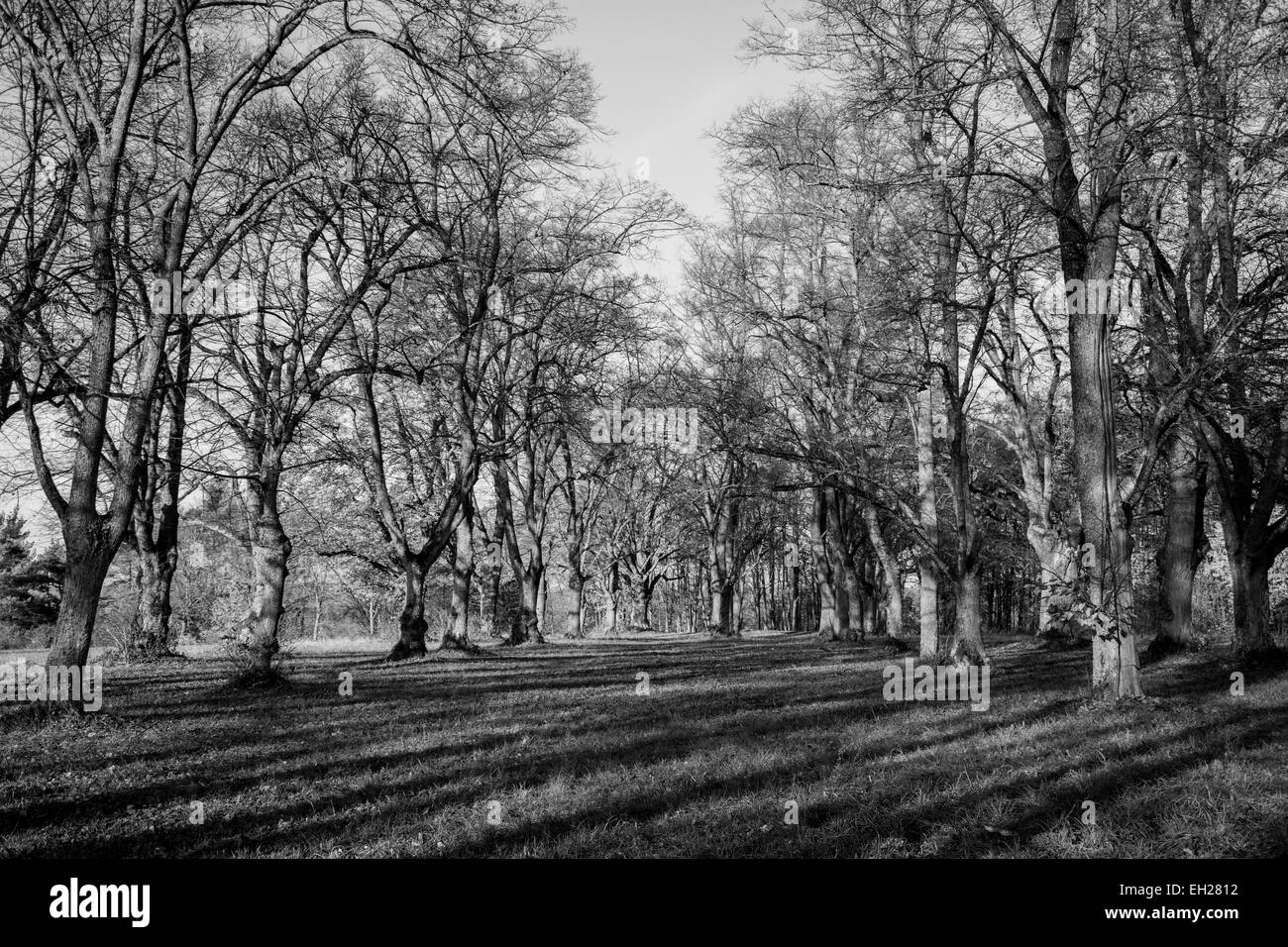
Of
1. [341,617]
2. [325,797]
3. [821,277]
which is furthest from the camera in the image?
[341,617]

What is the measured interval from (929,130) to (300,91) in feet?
35.3

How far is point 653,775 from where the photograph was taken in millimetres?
6684

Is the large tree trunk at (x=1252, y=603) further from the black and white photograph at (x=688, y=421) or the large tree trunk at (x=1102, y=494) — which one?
the large tree trunk at (x=1102, y=494)

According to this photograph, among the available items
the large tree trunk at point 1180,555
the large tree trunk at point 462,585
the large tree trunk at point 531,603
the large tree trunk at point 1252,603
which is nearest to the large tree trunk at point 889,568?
the large tree trunk at point 1180,555

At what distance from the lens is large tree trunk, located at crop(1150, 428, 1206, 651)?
1641cm

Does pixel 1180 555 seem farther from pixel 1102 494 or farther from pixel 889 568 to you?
pixel 1102 494

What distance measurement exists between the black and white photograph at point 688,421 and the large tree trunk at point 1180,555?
0.07 meters

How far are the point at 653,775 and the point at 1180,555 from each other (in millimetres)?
14567

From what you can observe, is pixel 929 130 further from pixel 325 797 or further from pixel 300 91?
pixel 325 797

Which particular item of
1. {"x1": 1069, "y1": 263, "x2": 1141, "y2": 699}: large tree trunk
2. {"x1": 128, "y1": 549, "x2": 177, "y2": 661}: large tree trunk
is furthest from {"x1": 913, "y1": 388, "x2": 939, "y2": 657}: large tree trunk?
{"x1": 128, "y1": 549, "x2": 177, "y2": 661}: large tree trunk

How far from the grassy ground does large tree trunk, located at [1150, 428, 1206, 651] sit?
15.9 feet

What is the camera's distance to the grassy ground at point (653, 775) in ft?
15.9

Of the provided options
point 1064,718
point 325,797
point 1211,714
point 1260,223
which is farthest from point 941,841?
point 1260,223

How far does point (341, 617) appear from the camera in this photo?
238ft
